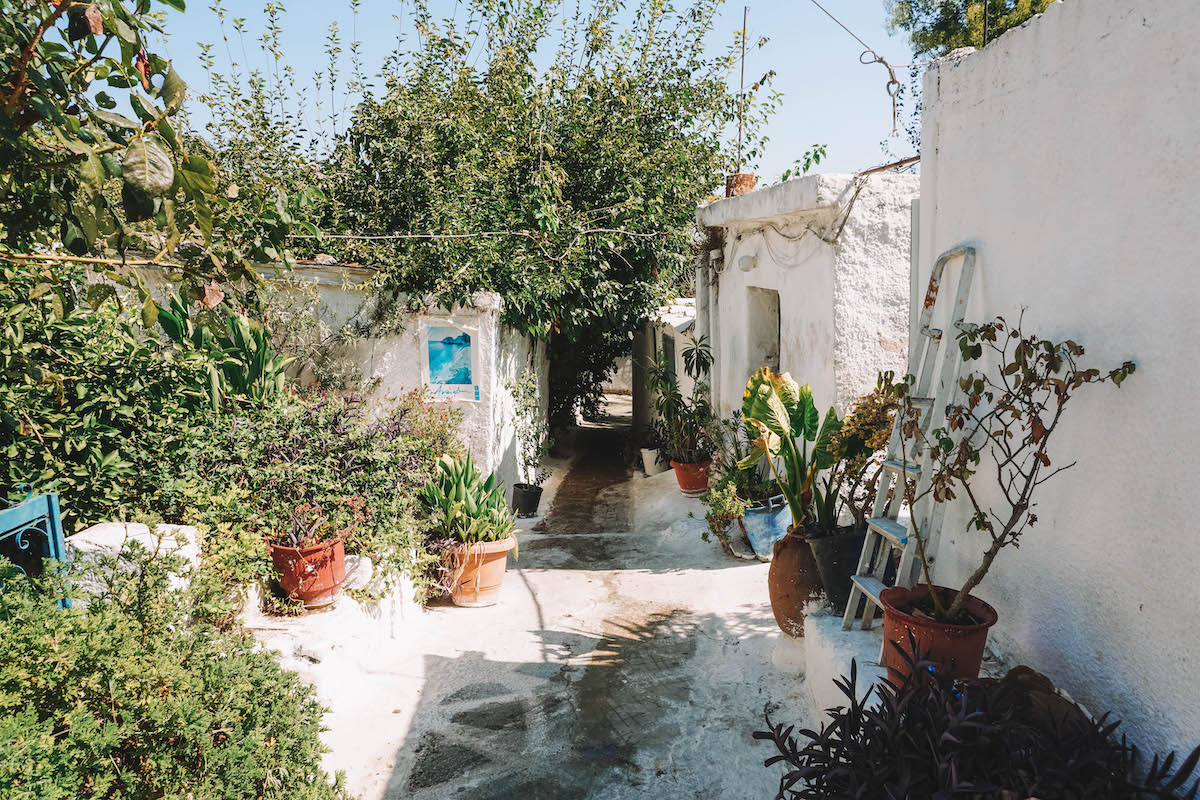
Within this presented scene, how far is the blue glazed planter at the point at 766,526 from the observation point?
664cm

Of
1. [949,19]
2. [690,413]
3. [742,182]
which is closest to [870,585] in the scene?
[690,413]

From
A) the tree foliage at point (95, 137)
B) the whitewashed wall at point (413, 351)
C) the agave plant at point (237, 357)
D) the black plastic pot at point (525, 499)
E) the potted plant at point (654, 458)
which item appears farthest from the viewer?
the potted plant at point (654, 458)

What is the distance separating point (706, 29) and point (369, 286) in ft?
24.1

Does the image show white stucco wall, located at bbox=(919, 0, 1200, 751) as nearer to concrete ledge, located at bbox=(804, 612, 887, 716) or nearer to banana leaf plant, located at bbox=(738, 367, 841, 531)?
concrete ledge, located at bbox=(804, 612, 887, 716)

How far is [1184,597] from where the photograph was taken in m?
2.37

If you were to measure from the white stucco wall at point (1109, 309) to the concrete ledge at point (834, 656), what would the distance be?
609 millimetres

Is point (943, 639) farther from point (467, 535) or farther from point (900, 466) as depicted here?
point (467, 535)

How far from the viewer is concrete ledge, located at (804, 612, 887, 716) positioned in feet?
11.8

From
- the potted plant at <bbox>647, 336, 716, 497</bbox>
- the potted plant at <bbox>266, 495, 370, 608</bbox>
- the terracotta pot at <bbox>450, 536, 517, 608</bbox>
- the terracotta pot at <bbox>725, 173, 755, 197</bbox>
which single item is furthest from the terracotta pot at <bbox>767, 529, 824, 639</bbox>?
the terracotta pot at <bbox>725, 173, 755, 197</bbox>

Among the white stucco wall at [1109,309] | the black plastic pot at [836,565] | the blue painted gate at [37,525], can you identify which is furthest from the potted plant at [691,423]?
the blue painted gate at [37,525]

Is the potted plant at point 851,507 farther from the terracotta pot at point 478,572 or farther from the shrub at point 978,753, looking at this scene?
the terracotta pot at point 478,572

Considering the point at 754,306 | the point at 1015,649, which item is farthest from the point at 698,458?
the point at 1015,649

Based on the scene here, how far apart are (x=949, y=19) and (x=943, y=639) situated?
1386 centimetres

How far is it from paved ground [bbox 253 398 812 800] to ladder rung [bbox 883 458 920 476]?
1442mm
